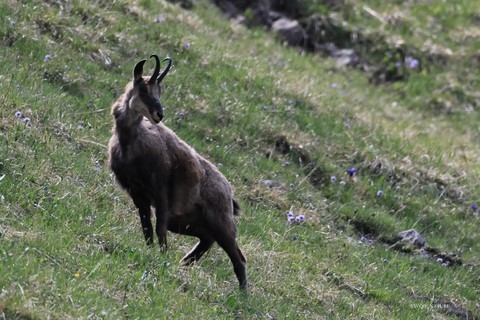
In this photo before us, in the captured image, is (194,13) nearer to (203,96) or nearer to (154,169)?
(203,96)

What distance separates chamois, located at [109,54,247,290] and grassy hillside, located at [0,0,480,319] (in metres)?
0.28

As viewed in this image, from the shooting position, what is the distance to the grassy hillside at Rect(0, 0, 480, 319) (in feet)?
25.4

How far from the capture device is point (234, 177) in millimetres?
11859

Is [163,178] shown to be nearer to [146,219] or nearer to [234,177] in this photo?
[146,219]

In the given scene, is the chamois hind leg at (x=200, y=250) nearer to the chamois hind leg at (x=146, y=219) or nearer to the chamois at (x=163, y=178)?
the chamois at (x=163, y=178)

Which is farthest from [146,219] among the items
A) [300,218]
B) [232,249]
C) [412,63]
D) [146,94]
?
[412,63]

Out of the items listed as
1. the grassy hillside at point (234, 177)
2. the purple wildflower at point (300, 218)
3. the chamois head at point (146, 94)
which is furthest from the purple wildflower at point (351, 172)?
the chamois head at point (146, 94)

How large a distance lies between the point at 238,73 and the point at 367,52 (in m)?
5.98

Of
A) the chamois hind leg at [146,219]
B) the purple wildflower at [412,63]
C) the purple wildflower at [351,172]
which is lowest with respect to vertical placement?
the purple wildflower at [412,63]

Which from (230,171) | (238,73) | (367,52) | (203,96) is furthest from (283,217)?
(367,52)

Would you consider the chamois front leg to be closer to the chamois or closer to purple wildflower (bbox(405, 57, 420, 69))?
the chamois

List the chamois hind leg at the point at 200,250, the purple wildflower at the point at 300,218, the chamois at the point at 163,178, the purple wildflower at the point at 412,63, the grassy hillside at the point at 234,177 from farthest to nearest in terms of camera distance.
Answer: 1. the purple wildflower at the point at 412,63
2. the purple wildflower at the point at 300,218
3. the chamois hind leg at the point at 200,250
4. the chamois at the point at 163,178
5. the grassy hillside at the point at 234,177

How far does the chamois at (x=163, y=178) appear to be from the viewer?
846cm

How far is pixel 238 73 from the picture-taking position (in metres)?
Answer: 14.7
